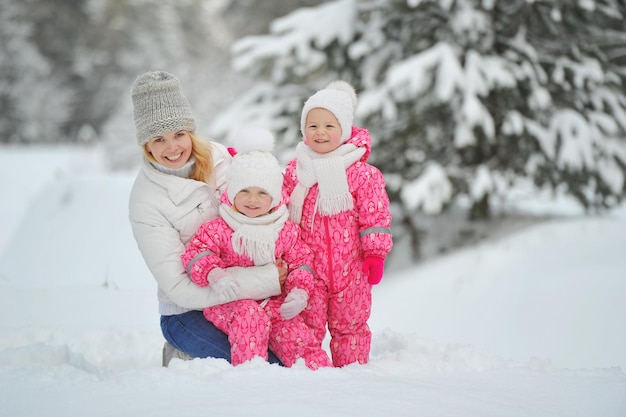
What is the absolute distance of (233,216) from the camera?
2.67 metres

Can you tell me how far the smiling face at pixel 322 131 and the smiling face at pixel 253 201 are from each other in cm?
35

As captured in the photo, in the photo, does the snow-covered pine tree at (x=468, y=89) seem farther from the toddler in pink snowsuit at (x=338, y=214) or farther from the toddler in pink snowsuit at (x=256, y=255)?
the toddler in pink snowsuit at (x=256, y=255)

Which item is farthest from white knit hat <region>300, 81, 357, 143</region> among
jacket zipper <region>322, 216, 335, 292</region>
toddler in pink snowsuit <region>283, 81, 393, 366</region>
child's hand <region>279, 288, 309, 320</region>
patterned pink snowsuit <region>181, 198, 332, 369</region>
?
child's hand <region>279, 288, 309, 320</region>

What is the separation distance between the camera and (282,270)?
2725mm

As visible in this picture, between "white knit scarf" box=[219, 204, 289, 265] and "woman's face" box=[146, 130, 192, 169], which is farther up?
"woman's face" box=[146, 130, 192, 169]

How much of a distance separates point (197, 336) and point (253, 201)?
0.66 meters

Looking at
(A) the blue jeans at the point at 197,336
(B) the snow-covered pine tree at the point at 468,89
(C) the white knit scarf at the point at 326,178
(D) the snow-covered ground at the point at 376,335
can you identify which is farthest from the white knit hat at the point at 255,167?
(B) the snow-covered pine tree at the point at 468,89

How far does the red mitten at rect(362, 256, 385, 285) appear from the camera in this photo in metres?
2.69

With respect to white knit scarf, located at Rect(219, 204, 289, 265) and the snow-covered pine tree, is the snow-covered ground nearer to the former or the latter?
white knit scarf, located at Rect(219, 204, 289, 265)

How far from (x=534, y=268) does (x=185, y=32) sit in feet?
88.4

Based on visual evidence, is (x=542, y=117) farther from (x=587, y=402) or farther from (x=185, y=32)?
(x=185, y=32)

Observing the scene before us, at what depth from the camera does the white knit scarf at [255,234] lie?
263cm

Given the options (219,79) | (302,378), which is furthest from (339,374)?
(219,79)

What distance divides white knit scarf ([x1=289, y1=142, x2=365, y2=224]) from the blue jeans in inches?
24.1
